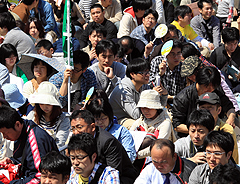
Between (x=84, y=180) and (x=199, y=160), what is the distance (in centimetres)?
118

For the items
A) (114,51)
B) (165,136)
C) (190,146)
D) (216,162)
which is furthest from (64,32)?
(216,162)

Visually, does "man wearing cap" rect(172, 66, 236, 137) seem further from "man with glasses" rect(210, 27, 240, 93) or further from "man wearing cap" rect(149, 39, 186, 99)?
"man with glasses" rect(210, 27, 240, 93)

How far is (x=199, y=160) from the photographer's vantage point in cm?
426

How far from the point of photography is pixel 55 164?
370cm

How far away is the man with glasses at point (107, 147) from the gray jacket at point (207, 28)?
536cm

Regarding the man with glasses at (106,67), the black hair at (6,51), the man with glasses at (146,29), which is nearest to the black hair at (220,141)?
the man with glasses at (106,67)

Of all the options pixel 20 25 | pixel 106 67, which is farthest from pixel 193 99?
pixel 20 25

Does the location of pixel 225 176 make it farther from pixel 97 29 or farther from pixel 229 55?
pixel 229 55

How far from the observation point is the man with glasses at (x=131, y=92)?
574cm

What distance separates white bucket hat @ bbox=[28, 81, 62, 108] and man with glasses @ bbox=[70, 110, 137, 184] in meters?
0.63


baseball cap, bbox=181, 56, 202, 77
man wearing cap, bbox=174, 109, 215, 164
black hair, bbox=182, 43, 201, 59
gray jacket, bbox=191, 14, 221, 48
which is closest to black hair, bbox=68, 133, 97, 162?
man wearing cap, bbox=174, 109, 215, 164

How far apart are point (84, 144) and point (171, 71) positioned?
9.98ft

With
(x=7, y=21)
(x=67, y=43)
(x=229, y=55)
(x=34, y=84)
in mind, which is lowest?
(x=229, y=55)

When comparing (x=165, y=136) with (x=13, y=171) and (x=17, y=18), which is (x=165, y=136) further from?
(x=17, y=18)
